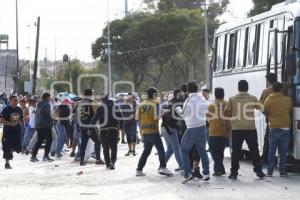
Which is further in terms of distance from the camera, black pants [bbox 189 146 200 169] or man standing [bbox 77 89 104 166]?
man standing [bbox 77 89 104 166]

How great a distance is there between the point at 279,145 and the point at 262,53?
2.99 m

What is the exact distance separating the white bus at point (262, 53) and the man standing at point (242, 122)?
84cm

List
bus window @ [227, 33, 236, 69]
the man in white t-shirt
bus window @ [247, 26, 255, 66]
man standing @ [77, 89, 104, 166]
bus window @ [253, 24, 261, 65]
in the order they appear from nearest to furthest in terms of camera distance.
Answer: bus window @ [253, 24, 261, 65], bus window @ [247, 26, 255, 66], man standing @ [77, 89, 104, 166], bus window @ [227, 33, 236, 69], the man in white t-shirt

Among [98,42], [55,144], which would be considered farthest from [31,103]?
[98,42]

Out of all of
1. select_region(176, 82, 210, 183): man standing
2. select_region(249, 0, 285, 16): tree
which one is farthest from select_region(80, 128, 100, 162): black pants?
select_region(249, 0, 285, 16): tree

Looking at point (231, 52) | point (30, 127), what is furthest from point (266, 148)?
point (30, 127)

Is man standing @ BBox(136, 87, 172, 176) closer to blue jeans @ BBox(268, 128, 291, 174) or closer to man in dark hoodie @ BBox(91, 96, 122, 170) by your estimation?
man in dark hoodie @ BBox(91, 96, 122, 170)

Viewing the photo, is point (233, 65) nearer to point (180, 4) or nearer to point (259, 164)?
point (259, 164)

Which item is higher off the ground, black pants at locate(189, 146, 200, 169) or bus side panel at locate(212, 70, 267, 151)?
bus side panel at locate(212, 70, 267, 151)

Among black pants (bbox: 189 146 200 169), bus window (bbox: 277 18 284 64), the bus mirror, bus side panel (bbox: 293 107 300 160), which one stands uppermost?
bus window (bbox: 277 18 284 64)

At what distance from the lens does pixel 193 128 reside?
15.1 m

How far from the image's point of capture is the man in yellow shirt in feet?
52.0

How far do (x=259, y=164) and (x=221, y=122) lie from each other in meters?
1.13

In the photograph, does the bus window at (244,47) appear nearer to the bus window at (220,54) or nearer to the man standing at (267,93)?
the bus window at (220,54)
